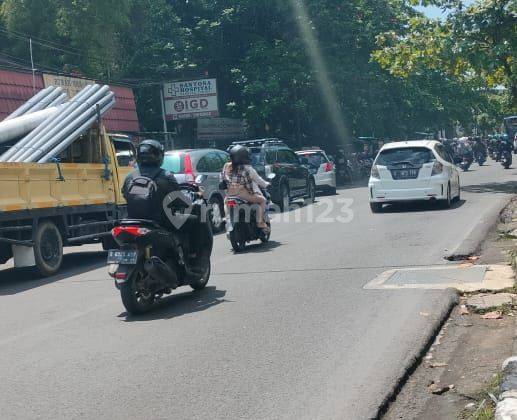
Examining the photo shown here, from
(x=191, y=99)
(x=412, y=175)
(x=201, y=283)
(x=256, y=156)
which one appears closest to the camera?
(x=201, y=283)

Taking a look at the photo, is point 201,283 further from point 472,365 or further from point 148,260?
point 472,365

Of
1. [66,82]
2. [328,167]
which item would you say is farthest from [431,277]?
[66,82]

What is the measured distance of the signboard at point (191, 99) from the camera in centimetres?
3522

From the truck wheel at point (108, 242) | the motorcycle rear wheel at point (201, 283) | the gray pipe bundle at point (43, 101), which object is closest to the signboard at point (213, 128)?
the gray pipe bundle at point (43, 101)

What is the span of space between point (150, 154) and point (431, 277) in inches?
141

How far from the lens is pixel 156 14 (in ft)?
117

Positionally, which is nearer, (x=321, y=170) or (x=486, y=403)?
(x=486, y=403)

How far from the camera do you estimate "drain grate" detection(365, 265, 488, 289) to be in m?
8.70

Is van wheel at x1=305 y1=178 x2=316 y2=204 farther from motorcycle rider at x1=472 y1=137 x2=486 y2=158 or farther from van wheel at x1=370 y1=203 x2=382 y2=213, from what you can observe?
motorcycle rider at x1=472 y1=137 x2=486 y2=158

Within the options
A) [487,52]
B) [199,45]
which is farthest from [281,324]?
[199,45]

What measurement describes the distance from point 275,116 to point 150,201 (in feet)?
96.8

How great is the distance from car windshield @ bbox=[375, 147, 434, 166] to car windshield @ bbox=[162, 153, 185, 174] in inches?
179

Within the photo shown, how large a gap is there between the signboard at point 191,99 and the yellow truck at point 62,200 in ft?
68.8

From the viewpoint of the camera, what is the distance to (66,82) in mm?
27172
